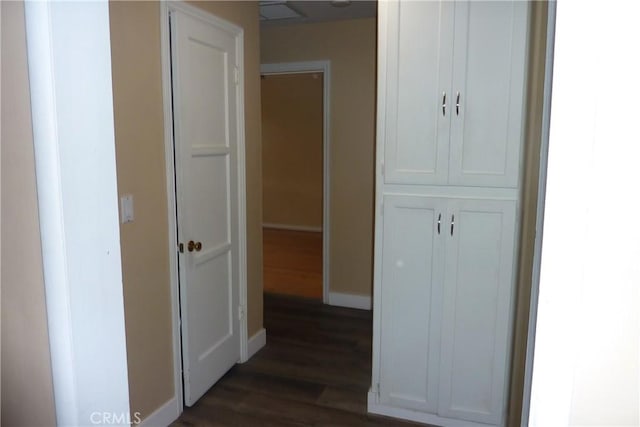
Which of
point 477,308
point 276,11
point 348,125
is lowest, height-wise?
point 477,308

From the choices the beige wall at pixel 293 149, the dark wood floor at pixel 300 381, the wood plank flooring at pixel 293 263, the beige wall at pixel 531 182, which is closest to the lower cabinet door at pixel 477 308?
the beige wall at pixel 531 182

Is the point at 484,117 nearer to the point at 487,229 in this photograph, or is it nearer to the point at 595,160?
the point at 487,229

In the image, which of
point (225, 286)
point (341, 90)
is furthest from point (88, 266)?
point (341, 90)

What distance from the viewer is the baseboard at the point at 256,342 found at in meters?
3.26

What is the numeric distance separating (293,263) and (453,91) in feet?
12.8

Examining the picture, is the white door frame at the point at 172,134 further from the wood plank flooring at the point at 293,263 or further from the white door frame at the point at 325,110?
the wood plank flooring at the point at 293,263

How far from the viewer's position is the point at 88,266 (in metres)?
0.86

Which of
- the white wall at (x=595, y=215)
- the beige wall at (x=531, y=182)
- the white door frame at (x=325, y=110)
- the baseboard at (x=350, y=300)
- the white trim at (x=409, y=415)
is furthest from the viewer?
the baseboard at (x=350, y=300)

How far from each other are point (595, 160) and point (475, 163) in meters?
1.78

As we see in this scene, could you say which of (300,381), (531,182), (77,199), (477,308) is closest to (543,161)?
(77,199)

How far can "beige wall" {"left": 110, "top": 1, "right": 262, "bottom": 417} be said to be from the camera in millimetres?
2045

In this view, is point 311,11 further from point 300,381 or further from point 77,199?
point 77,199

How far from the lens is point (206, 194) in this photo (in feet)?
8.84

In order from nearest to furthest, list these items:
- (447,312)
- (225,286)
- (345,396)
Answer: (447,312)
(345,396)
(225,286)
